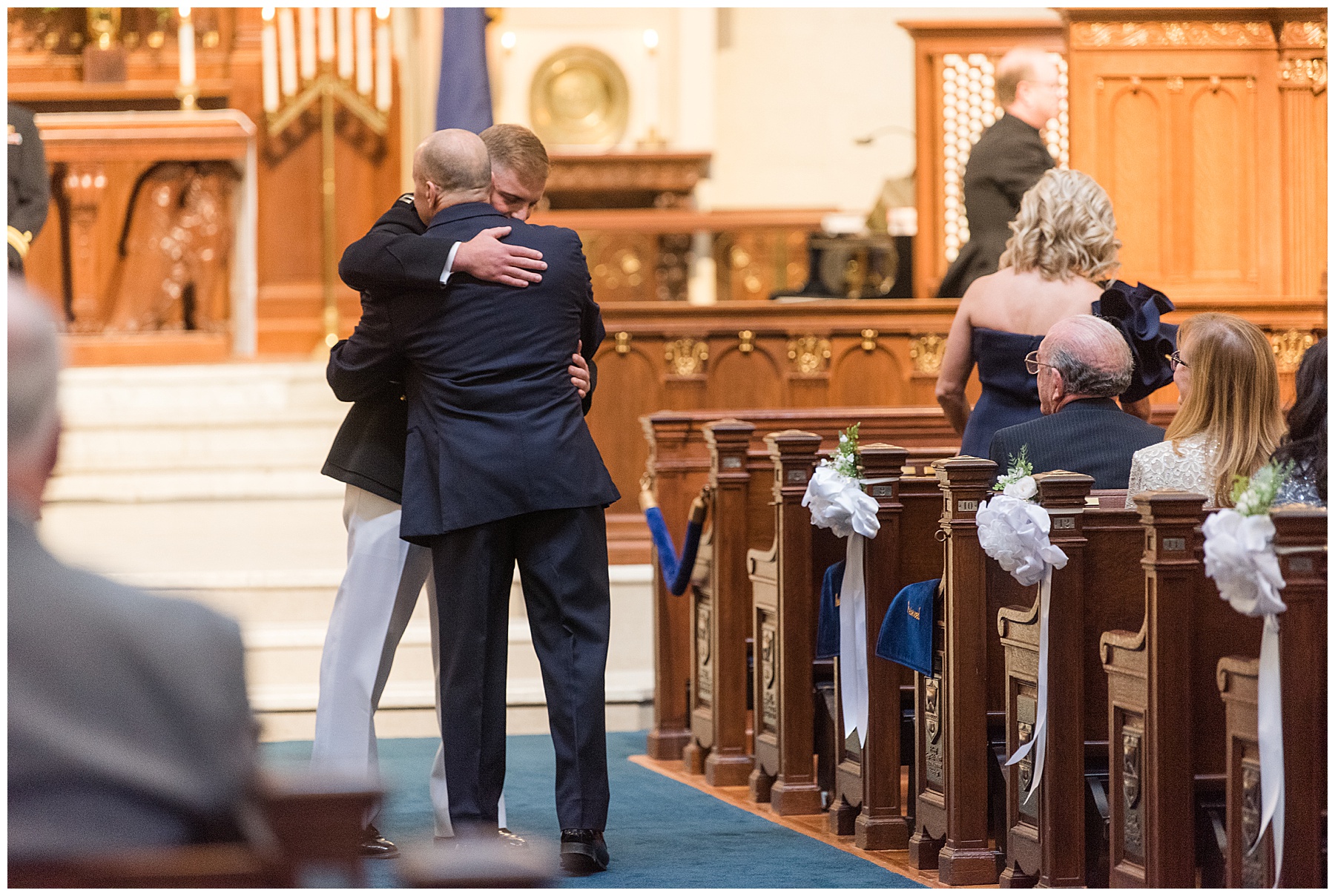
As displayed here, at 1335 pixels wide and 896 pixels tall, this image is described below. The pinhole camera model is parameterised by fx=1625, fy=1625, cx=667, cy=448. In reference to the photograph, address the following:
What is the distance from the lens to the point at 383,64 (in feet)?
31.6

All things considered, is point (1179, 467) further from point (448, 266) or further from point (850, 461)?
point (448, 266)

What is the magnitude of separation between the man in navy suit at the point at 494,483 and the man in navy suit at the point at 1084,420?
98cm

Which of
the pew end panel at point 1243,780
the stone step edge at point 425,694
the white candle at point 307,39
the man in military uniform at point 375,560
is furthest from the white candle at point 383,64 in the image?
the pew end panel at point 1243,780

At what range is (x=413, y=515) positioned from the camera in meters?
3.48

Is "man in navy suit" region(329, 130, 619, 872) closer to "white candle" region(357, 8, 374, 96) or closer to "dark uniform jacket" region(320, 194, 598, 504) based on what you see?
"dark uniform jacket" region(320, 194, 598, 504)

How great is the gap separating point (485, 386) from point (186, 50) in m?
6.85

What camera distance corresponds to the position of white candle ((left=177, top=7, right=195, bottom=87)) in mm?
9438

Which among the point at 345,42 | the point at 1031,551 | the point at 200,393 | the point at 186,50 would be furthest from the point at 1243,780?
the point at 186,50

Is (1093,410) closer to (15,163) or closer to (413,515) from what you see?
(413,515)

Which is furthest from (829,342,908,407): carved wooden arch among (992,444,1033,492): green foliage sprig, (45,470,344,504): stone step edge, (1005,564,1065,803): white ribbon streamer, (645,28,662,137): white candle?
(645,28,662,137): white candle

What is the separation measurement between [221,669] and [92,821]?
0.60 ft

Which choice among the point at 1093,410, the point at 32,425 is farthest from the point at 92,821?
the point at 1093,410

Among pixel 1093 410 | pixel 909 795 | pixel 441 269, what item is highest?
pixel 441 269

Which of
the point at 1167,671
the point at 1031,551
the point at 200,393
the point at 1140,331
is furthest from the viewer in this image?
the point at 200,393
